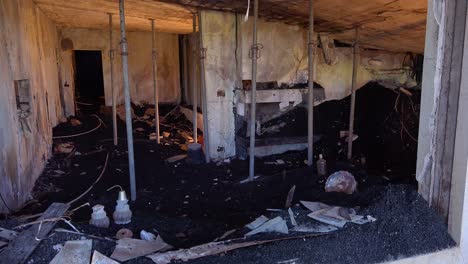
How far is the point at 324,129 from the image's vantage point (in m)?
6.04

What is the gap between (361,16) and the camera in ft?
14.4

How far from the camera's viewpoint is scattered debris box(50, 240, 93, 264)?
182cm

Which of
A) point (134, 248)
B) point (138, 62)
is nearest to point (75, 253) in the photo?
point (134, 248)

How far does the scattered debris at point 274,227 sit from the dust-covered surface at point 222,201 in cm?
8

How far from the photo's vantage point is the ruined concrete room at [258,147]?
199 cm

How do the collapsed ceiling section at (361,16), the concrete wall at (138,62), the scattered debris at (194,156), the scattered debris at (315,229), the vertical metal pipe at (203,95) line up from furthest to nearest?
the concrete wall at (138,62) < the scattered debris at (194,156) < the vertical metal pipe at (203,95) < the collapsed ceiling section at (361,16) < the scattered debris at (315,229)

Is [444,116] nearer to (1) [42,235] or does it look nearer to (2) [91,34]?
(1) [42,235]

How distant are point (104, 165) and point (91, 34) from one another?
4.74m

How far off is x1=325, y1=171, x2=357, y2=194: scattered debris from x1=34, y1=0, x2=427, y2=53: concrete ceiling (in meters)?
1.79

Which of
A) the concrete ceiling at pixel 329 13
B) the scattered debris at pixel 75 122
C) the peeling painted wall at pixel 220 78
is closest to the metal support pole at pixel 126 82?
the concrete ceiling at pixel 329 13

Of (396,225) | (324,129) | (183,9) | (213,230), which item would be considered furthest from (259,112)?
(396,225)

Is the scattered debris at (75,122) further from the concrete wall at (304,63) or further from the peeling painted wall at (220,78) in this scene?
the concrete wall at (304,63)

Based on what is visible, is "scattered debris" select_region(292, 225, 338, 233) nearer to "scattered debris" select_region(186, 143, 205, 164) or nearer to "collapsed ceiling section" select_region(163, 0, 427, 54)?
"collapsed ceiling section" select_region(163, 0, 427, 54)

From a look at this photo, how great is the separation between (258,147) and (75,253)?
152 inches
